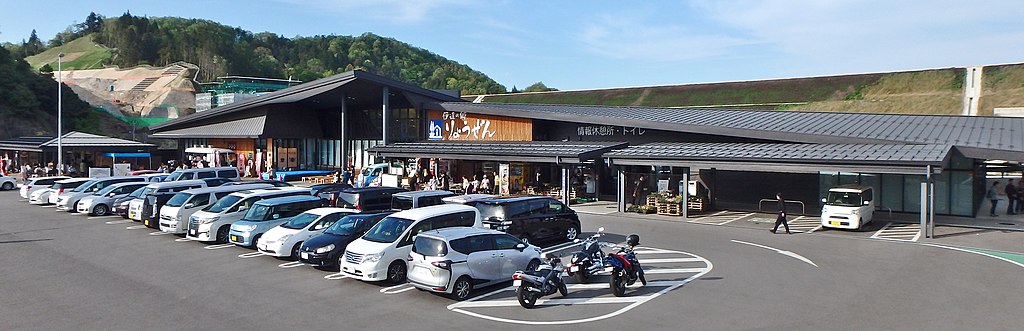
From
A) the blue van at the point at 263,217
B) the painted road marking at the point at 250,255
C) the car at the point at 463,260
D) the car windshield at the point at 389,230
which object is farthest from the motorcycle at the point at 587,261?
the blue van at the point at 263,217

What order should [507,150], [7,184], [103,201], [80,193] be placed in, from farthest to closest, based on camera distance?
[7,184] < [507,150] < [80,193] < [103,201]

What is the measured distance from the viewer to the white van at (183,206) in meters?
20.9

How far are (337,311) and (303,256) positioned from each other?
4.18 m

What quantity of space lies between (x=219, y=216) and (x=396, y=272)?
26.5 feet

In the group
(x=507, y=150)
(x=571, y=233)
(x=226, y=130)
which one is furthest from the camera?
(x=226, y=130)

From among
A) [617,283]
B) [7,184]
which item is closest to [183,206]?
[617,283]

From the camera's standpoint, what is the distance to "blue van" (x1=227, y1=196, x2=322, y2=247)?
18359 millimetres

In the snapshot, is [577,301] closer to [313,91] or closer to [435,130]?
[435,130]

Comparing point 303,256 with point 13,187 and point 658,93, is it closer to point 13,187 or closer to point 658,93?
point 13,187

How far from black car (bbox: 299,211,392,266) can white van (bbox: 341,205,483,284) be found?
42.2 inches

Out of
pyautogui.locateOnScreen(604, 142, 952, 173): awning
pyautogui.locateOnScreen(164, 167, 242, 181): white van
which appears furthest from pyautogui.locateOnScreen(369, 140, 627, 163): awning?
pyautogui.locateOnScreen(164, 167, 242, 181): white van

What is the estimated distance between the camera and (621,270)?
508 inches

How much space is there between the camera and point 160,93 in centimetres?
10712

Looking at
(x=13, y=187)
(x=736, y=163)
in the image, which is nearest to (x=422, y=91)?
(x=736, y=163)
